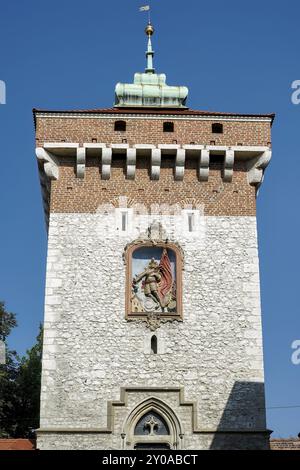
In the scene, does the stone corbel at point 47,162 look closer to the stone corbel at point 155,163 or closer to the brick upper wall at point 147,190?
the brick upper wall at point 147,190

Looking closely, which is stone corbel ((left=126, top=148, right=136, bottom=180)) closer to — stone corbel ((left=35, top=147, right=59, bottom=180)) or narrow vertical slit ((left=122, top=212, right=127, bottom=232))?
narrow vertical slit ((left=122, top=212, right=127, bottom=232))

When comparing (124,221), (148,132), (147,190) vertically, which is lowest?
(124,221)

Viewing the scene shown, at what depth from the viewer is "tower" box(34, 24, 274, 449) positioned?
1966 cm

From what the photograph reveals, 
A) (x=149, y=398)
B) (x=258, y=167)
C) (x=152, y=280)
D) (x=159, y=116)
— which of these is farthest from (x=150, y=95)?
(x=149, y=398)

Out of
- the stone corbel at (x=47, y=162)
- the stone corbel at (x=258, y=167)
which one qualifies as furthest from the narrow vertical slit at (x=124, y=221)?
the stone corbel at (x=258, y=167)

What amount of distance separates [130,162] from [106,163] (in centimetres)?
59

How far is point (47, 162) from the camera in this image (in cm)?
2181

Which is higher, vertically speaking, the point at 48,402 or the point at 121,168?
the point at 121,168

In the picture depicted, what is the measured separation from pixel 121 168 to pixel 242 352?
542 cm

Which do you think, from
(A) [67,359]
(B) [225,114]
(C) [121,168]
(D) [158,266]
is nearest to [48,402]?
(A) [67,359]

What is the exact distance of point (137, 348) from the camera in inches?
794

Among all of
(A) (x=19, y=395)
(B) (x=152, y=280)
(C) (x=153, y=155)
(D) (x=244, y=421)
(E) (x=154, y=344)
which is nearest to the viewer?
(D) (x=244, y=421)

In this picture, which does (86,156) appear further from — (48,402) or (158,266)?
(48,402)

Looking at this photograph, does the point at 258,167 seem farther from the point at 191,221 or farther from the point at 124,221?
the point at 124,221
